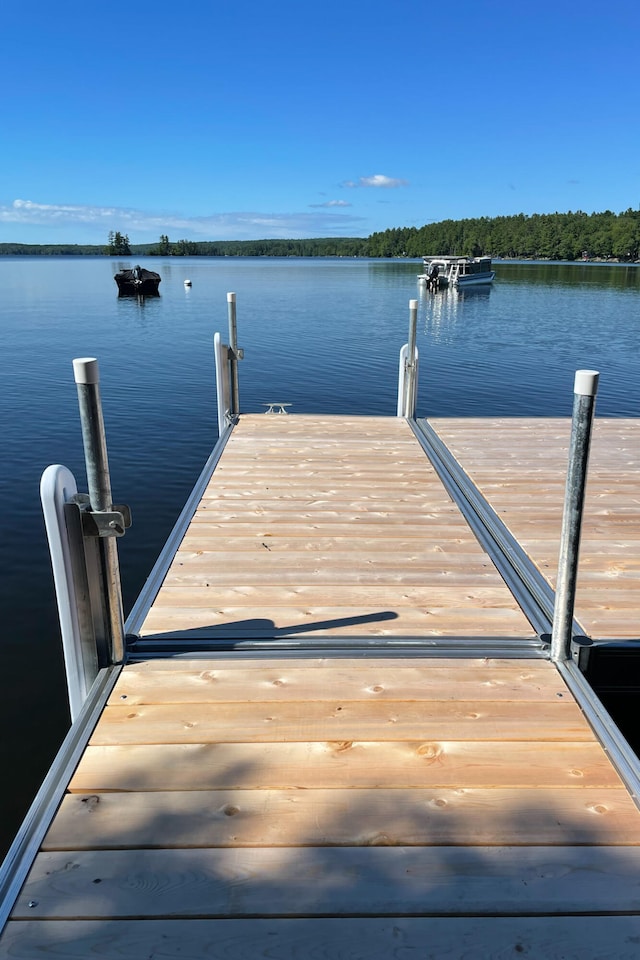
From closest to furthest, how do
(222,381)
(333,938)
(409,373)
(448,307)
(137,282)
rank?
(333,938)
(222,381)
(409,373)
(448,307)
(137,282)

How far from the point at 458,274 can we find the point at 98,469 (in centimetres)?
5773

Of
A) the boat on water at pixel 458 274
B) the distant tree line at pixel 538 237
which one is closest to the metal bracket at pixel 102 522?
the boat on water at pixel 458 274

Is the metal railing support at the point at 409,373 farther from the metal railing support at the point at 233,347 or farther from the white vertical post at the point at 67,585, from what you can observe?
the white vertical post at the point at 67,585

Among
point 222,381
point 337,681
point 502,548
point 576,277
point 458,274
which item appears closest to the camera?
point 337,681

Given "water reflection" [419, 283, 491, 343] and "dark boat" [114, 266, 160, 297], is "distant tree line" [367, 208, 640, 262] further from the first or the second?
"dark boat" [114, 266, 160, 297]

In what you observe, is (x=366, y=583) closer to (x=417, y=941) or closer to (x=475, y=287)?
(x=417, y=941)

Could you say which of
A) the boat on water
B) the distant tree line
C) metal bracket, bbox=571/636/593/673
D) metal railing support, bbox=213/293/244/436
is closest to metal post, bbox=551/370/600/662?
metal bracket, bbox=571/636/593/673

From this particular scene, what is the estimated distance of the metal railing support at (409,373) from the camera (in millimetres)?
6730

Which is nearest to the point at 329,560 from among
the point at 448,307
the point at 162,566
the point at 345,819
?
the point at 162,566

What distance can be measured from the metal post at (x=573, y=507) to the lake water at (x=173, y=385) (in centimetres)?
306

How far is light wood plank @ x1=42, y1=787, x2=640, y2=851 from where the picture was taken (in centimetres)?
175

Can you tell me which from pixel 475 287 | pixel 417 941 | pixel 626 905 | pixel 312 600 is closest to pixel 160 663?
pixel 312 600

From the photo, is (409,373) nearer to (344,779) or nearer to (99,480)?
(99,480)

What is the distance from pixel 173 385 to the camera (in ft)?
52.0
